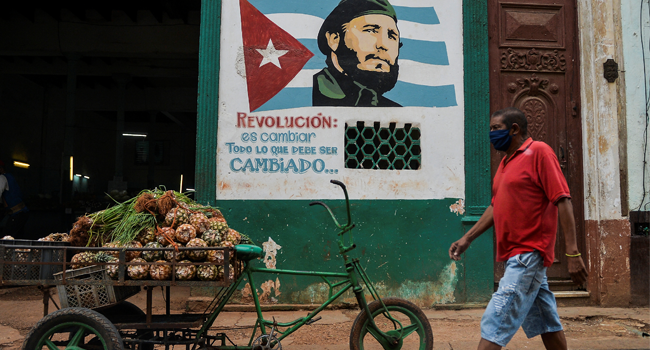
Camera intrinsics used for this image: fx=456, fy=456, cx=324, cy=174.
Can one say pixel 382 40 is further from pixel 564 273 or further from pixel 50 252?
pixel 50 252

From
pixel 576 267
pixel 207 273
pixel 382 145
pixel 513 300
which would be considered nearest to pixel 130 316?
pixel 207 273

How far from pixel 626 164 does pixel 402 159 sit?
304cm


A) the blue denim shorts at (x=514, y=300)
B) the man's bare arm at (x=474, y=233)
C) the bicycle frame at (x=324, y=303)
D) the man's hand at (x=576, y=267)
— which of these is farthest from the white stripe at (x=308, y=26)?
the man's hand at (x=576, y=267)

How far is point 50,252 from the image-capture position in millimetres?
3295

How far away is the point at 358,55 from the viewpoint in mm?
6047

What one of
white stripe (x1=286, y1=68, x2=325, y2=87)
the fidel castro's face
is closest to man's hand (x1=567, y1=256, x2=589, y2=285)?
the fidel castro's face

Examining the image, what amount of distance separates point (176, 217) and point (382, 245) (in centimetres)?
311

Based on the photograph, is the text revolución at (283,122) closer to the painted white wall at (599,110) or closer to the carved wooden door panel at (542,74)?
the carved wooden door panel at (542,74)

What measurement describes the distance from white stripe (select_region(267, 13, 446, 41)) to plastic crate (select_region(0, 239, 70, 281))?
155 inches

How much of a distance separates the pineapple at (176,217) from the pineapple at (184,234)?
0.10 metres

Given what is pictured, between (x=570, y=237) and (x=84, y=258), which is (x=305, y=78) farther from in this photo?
(x=570, y=237)

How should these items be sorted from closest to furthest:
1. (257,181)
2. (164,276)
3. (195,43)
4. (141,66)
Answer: (164,276) < (257,181) < (195,43) < (141,66)

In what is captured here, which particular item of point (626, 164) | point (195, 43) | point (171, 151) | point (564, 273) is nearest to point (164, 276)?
point (564, 273)

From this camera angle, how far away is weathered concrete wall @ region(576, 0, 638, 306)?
19.6ft
